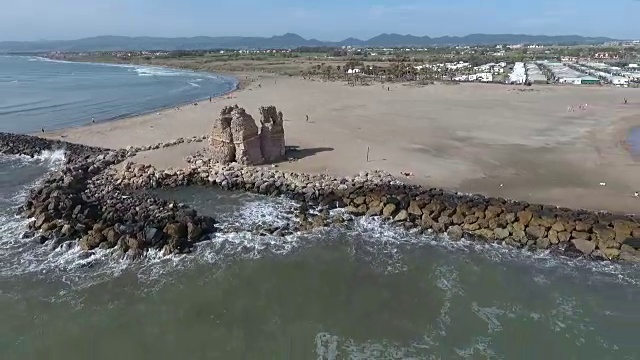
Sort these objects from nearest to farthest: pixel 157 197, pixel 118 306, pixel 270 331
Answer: pixel 270 331
pixel 118 306
pixel 157 197

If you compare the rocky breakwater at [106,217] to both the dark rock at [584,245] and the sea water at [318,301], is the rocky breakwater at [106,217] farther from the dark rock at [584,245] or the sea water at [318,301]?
the dark rock at [584,245]

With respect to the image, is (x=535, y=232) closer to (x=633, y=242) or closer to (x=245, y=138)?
(x=633, y=242)

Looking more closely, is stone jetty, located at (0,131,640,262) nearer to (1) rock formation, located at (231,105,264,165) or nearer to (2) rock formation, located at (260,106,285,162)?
(1) rock formation, located at (231,105,264,165)

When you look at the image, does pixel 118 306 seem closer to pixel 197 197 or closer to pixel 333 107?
pixel 197 197

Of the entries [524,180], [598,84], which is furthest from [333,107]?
[598,84]

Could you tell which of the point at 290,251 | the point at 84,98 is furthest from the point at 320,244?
the point at 84,98

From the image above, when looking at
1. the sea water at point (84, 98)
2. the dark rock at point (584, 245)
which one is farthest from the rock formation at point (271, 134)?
the sea water at point (84, 98)

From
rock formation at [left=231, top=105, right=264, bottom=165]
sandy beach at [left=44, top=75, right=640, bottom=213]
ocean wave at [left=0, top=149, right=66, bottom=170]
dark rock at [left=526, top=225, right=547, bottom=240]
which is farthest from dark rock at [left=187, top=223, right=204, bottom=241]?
ocean wave at [left=0, top=149, right=66, bottom=170]
